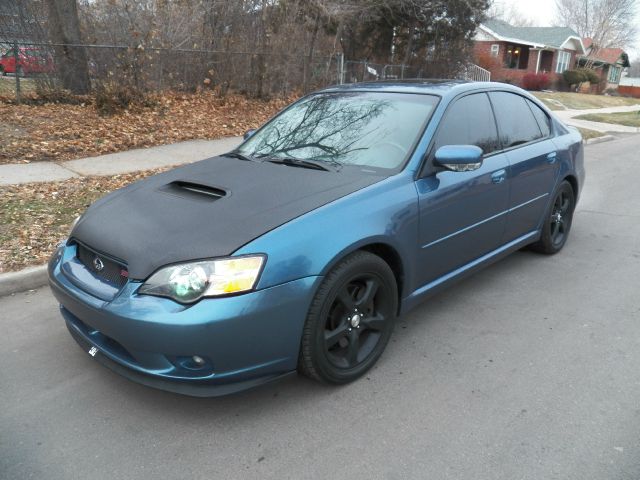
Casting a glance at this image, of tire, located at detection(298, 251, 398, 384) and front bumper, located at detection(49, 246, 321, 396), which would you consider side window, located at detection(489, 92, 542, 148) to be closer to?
tire, located at detection(298, 251, 398, 384)

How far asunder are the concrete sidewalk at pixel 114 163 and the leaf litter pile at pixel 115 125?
310 mm

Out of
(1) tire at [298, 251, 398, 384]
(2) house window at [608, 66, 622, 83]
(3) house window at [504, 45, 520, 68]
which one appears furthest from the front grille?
(2) house window at [608, 66, 622, 83]

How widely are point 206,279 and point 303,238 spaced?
51cm

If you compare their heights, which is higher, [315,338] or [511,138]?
[511,138]

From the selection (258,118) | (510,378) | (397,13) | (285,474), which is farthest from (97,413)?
(397,13)

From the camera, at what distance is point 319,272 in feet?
8.72

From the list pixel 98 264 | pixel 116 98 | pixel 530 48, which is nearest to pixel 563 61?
pixel 530 48

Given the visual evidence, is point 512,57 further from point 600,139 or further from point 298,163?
point 298,163

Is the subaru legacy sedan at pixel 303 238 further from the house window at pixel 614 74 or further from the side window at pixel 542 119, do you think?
the house window at pixel 614 74

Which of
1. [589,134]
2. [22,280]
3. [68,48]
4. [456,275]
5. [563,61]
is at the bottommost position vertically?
[22,280]

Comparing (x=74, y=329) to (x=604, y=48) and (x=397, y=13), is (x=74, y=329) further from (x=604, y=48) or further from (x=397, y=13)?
(x=604, y=48)

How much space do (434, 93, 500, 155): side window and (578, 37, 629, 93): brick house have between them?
47.7m

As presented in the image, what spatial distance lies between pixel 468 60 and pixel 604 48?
4535 cm

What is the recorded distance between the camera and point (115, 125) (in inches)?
381
